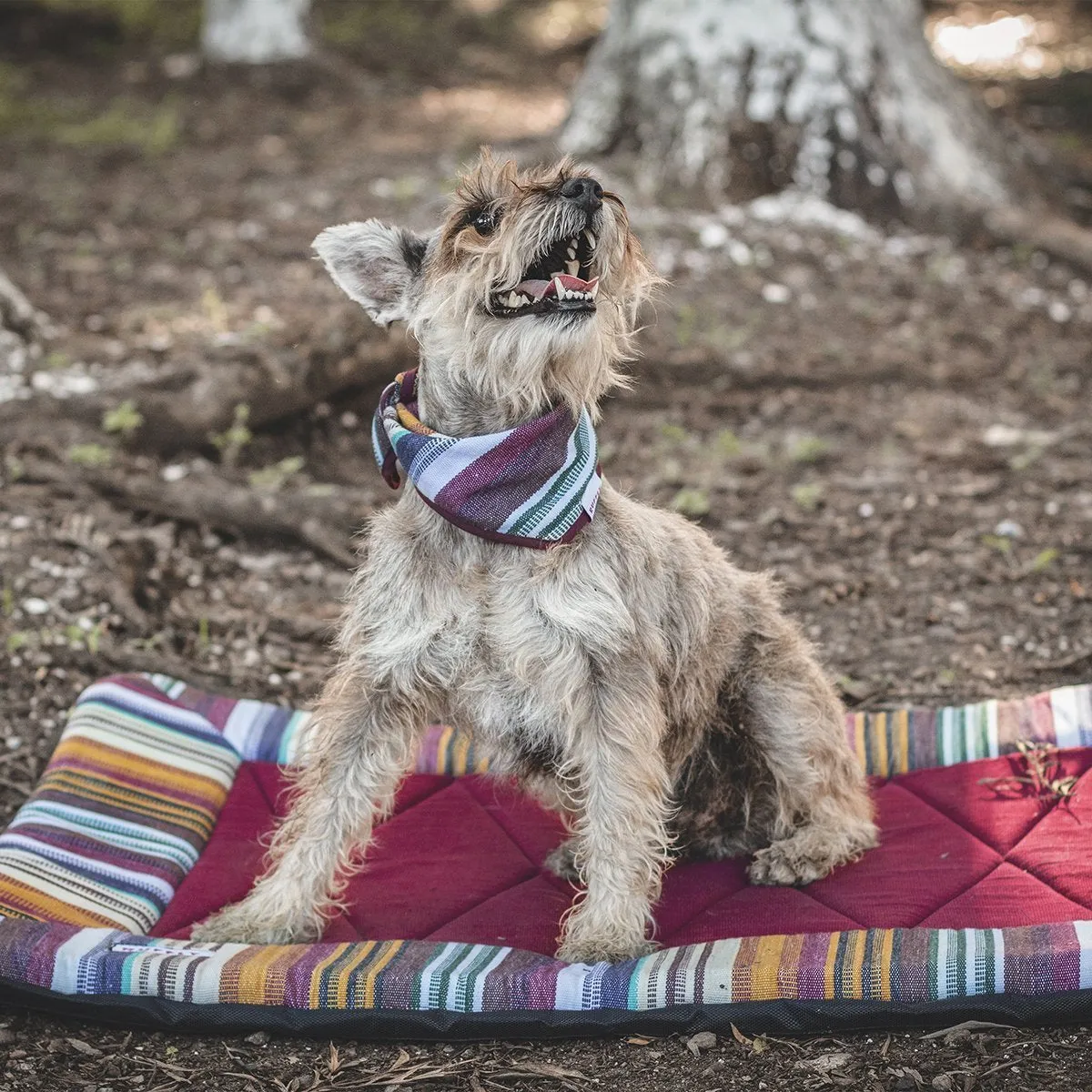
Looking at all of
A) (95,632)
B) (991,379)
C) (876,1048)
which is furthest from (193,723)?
(991,379)

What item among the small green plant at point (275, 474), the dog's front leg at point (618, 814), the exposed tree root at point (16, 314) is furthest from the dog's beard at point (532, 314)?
the exposed tree root at point (16, 314)

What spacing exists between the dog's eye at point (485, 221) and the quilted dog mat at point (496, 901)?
1.86 m

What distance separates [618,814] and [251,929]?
1113 millimetres

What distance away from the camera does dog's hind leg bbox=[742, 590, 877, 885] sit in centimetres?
411

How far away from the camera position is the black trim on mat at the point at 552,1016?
3.40 meters

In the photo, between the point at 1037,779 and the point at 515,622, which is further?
the point at 1037,779

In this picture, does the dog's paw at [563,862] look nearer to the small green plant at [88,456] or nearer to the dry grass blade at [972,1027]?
the dry grass blade at [972,1027]

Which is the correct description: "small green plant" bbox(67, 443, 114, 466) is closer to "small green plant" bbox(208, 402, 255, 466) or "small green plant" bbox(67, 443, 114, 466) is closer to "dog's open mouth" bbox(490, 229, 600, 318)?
"small green plant" bbox(208, 402, 255, 466)

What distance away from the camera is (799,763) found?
4.11 meters

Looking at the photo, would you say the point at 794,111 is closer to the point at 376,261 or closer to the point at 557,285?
the point at 376,261

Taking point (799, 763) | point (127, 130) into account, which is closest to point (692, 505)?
point (799, 763)

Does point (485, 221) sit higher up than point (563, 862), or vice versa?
point (485, 221)

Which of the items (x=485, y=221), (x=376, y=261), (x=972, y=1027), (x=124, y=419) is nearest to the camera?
(x=972, y=1027)

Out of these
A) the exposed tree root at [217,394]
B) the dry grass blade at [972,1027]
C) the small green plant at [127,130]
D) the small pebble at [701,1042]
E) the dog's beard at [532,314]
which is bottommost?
the small pebble at [701,1042]
